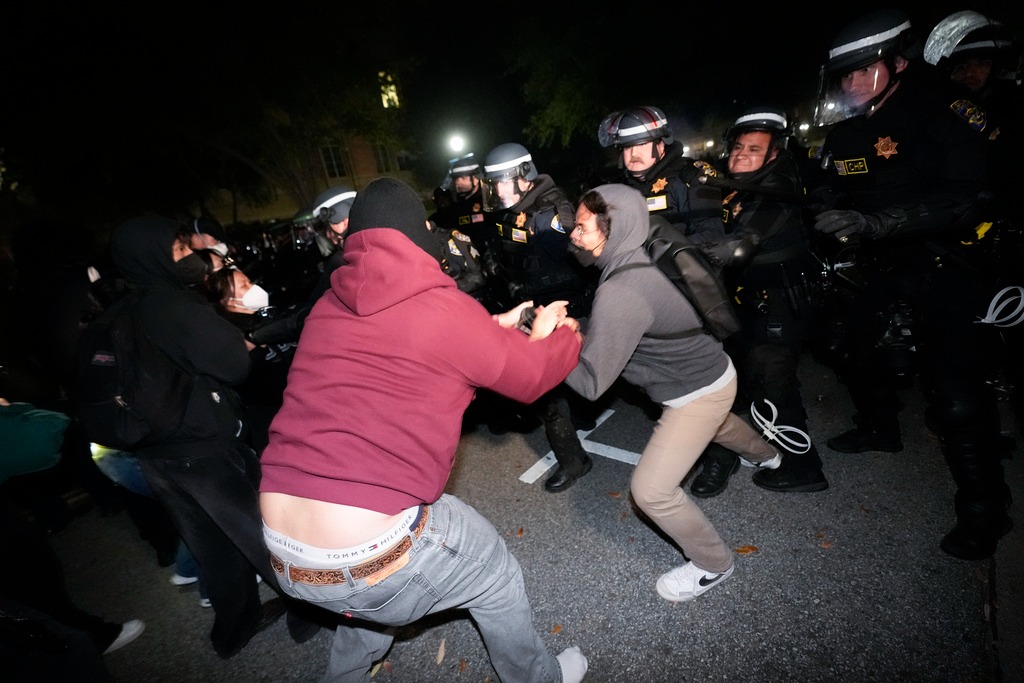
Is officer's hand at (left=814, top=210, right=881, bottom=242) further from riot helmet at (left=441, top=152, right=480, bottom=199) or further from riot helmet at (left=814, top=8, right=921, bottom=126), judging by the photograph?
riot helmet at (left=441, top=152, right=480, bottom=199)

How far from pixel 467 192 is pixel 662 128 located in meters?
2.74

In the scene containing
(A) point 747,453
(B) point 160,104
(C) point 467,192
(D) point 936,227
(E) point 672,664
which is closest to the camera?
(E) point 672,664

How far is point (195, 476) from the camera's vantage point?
98.0 inches

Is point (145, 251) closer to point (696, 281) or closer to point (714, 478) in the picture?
point (696, 281)

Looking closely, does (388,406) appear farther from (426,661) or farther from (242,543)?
(426,661)

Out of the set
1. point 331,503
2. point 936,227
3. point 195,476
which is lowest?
point 195,476

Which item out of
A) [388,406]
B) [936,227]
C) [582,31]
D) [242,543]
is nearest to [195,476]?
[242,543]

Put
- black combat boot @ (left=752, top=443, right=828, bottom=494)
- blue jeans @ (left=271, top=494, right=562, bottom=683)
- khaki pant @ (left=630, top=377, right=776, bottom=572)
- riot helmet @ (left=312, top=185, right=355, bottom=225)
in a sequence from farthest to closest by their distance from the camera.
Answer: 1. riot helmet @ (left=312, top=185, right=355, bottom=225)
2. black combat boot @ (left=752, top=443, right=828, bottom=494)
3. khaki pant @ (left=630, top=377, right=776, bottom=572)
4. blue jeans @ (left=271, top=494, right=562, bottom=683)

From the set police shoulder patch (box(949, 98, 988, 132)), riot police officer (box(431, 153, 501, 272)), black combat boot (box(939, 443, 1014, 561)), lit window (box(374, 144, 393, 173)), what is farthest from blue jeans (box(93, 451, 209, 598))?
lit window (box(374, 144, 393, 173))

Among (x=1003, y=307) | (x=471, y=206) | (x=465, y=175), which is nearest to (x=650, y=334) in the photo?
(x=1003, y=307)

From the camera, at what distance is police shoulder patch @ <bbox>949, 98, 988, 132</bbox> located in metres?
2.52

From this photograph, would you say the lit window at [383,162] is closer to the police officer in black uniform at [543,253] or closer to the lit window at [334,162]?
the lit window at [334,162]

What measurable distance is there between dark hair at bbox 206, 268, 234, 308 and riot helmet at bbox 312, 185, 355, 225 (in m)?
1.06

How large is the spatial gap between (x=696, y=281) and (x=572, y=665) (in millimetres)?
2080
